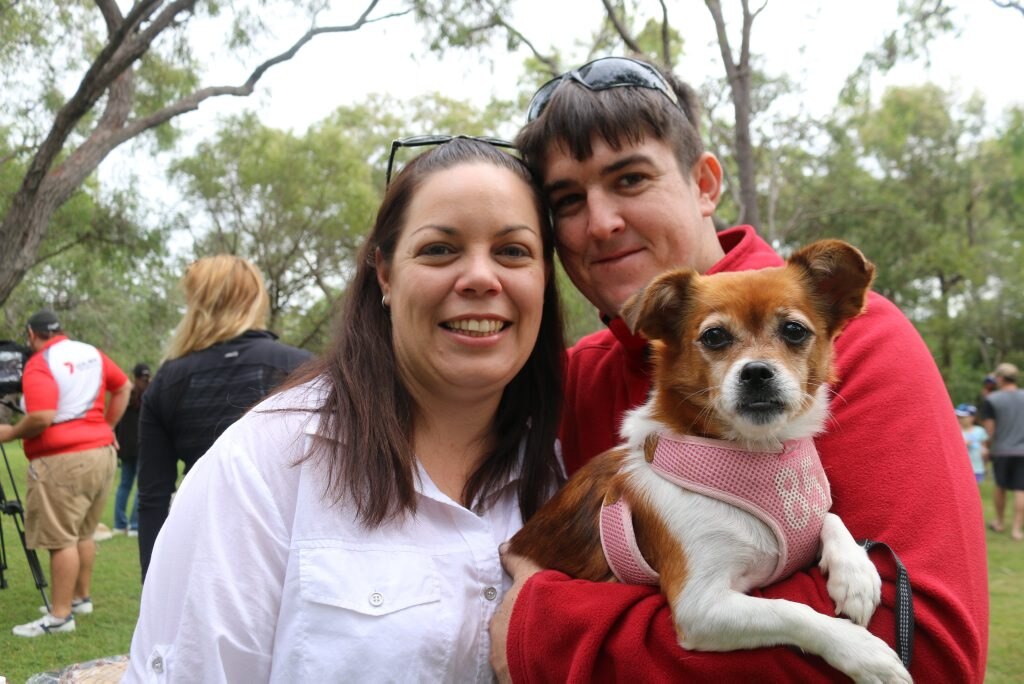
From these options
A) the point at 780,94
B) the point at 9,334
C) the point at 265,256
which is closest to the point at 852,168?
the point at 780,94

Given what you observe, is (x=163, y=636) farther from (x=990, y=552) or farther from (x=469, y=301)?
(x=990, y=552)

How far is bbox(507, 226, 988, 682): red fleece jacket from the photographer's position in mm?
1747

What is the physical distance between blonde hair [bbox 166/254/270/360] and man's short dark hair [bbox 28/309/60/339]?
3.12m

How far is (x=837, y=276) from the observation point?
7.54 feet

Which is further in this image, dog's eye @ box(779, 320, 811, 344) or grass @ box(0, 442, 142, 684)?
grass @ box(0, 442, 142, 684)

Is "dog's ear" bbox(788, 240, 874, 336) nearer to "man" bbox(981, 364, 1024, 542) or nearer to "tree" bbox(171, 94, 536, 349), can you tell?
"man" bbox(981, 364, 1024, 542)

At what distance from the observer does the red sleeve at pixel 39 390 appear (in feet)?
24.7

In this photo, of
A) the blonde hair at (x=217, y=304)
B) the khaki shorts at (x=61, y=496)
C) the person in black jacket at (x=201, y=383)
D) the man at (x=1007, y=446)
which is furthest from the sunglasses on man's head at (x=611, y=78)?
the man at (x=1007, y=446)

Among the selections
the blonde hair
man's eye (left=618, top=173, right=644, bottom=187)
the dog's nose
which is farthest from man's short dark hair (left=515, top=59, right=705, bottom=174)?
the blonde hair

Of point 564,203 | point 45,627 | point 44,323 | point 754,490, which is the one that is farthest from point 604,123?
point 45,627

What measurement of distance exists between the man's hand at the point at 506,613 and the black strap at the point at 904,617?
91cm

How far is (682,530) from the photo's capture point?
2.11 m

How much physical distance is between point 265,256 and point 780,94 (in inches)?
690

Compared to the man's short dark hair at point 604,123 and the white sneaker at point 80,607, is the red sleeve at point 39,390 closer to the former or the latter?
the white sneaker at point 80,607
